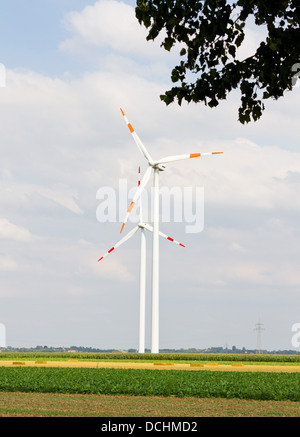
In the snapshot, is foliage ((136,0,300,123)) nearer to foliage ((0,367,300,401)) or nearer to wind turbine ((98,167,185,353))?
foliage ((0,367,300,401))

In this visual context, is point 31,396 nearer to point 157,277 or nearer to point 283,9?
point 283,9

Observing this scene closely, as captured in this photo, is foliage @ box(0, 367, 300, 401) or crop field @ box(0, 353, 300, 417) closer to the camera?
crop field @ box(0, 353, 300, 417)

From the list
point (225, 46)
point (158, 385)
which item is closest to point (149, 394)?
point (158, 385)

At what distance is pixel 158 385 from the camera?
29609 millimetres

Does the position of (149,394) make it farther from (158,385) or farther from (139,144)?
(139,144)

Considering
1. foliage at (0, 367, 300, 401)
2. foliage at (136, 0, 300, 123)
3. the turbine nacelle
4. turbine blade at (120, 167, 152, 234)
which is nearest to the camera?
foliage at (136, 0, 300, 123)

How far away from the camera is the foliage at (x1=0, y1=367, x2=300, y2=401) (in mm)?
→ 28641

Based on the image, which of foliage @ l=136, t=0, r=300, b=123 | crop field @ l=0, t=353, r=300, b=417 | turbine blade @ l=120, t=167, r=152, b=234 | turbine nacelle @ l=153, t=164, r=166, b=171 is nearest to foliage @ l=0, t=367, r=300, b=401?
crop field @ l=0, t=353, r=300, b=417

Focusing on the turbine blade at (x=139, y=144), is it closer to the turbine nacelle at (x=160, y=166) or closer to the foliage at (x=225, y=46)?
the turbine nacelle at (x=160, y=166)

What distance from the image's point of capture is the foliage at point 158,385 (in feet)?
94.0

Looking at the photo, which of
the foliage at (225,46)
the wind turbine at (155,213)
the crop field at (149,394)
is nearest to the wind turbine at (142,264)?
the wind turbine at (155,213)

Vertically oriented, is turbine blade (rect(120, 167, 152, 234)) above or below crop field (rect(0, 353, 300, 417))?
above

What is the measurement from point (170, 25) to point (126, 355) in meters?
55.9
